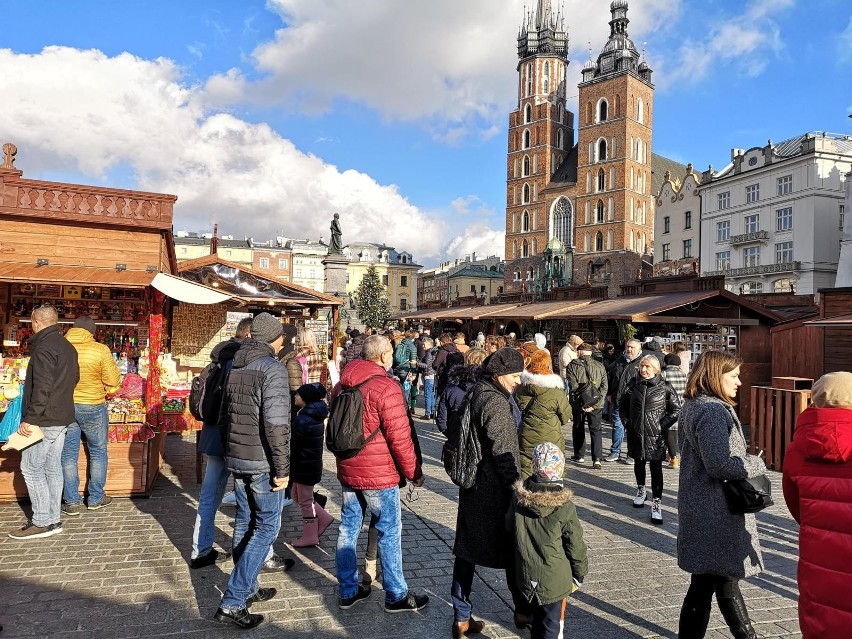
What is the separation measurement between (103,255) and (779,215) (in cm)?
4159

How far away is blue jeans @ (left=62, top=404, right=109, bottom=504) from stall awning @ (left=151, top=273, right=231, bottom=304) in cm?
148

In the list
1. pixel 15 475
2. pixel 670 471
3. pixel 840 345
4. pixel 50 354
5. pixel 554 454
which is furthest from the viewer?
pixel 840 345

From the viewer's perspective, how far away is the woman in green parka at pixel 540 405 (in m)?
4.81

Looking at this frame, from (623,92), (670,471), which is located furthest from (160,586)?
(623,92)

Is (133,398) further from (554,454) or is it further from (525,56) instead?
(525,56)

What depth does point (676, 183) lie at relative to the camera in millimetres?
49062

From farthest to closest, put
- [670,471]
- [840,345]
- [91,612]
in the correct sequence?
[840,345], [670,471], [91,612]

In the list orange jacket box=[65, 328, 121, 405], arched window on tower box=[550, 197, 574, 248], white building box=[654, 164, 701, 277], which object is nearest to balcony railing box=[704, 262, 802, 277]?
white building box=[654, 164, 701, 277]

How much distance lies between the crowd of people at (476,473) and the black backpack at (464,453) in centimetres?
3

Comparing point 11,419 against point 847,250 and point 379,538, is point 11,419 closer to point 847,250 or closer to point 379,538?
point 379,538

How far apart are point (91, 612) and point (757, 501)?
13.4 ft

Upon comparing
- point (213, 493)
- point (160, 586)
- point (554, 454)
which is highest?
point (554, 454)

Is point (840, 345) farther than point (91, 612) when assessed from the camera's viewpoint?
Yes

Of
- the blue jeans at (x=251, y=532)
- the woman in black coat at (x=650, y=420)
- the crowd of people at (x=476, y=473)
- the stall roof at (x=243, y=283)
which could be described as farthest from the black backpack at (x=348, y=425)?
the stall roof at (x=243, y=283)
